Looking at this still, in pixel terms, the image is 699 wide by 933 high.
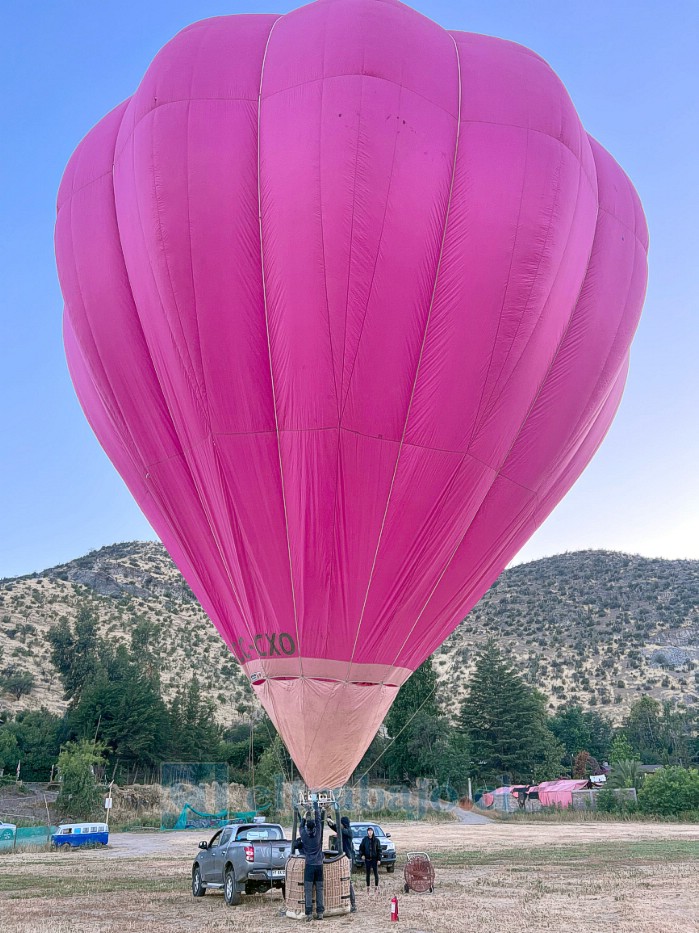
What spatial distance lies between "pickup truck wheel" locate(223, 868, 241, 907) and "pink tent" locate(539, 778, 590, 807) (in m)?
35.3

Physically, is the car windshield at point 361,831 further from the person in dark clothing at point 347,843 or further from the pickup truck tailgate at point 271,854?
the pickup truck tailgate at point 271,854

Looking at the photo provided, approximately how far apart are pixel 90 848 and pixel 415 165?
86.8 ft

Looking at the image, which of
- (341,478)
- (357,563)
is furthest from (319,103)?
(357,563)

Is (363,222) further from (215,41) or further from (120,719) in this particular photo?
(120,719)

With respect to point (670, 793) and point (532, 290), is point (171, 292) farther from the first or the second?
point (670, 793)

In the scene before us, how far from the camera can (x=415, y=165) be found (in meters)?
11.1

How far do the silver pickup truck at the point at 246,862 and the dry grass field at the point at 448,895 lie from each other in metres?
0.33

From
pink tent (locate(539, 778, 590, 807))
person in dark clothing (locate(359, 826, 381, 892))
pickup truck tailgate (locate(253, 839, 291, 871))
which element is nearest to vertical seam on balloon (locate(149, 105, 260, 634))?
pickup truck tailgate (locate(253, 839, 291, 871))

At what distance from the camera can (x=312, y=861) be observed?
11102 mm

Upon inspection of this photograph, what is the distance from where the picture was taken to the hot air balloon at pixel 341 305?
36.3ft

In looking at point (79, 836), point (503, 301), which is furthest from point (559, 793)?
point (503, 301)

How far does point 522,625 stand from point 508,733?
3420 cm

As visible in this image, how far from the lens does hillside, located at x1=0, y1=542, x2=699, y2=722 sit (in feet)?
246

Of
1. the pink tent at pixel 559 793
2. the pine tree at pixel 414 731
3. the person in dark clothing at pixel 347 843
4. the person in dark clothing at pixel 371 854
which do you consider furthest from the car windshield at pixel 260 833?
the pine tree at pixel 414 731
